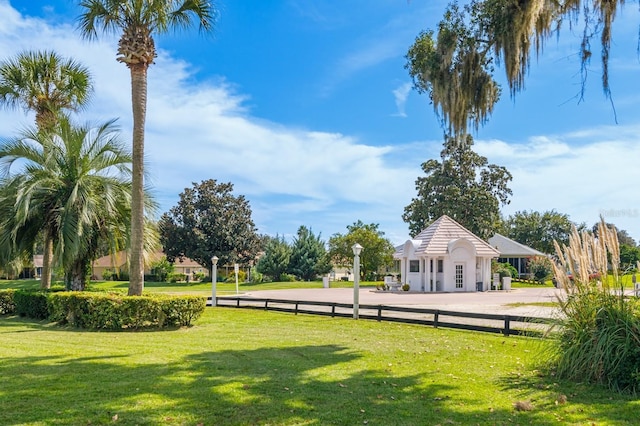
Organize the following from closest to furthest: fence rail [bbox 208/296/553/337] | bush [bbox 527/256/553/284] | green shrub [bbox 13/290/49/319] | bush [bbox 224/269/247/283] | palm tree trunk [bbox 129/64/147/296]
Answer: fence rail [bbox 208/296/553/337] < palm tree trunk [bbox 129/64/147/296] < green shrub [bbox 13/290/49/319] < bush [bbox 527/256/553/284] < bush [bbox 224/269/247/283]

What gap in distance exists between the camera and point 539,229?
72000mm

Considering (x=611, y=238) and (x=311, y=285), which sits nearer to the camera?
(x=611, y=238)

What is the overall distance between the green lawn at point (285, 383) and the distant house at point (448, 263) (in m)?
21.9

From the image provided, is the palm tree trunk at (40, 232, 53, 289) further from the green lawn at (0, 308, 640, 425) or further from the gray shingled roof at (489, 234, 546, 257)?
the gray shingled roof at (489, 234, 546, 257)

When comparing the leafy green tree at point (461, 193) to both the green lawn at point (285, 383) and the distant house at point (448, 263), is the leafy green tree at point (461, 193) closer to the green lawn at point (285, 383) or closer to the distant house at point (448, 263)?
the distant house at point (448, 263)

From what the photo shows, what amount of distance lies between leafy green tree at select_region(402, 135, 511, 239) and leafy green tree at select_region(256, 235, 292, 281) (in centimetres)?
1238

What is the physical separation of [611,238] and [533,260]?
4365 centimetres

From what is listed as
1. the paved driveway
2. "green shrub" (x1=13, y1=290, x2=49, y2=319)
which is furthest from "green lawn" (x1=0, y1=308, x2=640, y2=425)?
the paved driveway

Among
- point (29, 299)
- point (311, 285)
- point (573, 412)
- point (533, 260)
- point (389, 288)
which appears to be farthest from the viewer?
point (533, 260)

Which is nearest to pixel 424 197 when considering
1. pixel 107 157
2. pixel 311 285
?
pixel 311 285

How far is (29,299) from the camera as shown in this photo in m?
16.2

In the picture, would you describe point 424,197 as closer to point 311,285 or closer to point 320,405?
point 311,285

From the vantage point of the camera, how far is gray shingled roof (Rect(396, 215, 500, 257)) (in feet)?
110

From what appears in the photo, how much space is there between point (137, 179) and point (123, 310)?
11.4 ft
